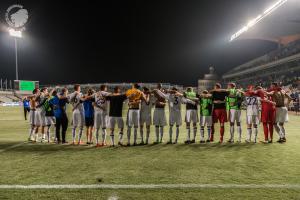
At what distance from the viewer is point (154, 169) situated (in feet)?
25.9

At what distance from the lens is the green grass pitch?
5.96m

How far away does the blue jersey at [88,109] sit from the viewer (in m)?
12.0

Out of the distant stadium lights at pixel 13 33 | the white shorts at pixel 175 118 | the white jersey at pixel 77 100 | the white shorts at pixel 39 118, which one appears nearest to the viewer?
the white jersey at pixel 77 100

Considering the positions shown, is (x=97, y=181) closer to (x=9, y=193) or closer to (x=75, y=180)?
(x=75, y=180)

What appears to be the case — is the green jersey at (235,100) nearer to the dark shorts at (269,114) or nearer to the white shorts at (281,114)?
the dark shorts at (269,114)

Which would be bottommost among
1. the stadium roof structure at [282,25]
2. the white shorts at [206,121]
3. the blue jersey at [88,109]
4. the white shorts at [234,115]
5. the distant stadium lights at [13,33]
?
the white shorts at [206,121]

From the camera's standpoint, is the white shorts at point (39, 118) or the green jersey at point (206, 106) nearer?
the green jersey at point (206, 106)

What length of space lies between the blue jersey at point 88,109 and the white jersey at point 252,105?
6117 mm

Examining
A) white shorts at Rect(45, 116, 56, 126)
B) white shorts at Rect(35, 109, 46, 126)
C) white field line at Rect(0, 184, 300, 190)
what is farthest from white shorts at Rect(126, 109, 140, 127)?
white field line at Rect(0, 184, 300, 190)

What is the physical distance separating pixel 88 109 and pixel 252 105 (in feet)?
20.9

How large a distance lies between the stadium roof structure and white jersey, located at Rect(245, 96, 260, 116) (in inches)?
964

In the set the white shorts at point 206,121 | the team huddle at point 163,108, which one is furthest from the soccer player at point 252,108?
the white shorts at point 206,121

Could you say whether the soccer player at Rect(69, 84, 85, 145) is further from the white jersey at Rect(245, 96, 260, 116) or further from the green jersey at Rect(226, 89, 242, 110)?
the white jersey at Rect(245, 96, 260, 116)

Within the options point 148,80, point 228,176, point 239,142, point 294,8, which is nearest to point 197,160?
point 228,176
